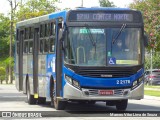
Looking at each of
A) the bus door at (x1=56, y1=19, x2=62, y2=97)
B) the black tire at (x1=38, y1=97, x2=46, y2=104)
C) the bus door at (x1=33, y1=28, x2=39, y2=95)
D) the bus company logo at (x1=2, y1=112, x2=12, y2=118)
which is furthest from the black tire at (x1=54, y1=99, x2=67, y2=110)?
the black tire at (x1=38, y1=97, x2=46, y2=104)

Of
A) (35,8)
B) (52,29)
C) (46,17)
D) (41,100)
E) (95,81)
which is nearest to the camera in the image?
(95,81)

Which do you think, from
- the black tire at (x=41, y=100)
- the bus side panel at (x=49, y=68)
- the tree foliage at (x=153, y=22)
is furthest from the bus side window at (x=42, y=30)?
the tree foliage at (x=153, y=22)

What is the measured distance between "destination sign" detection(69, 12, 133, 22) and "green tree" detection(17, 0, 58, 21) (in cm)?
4791

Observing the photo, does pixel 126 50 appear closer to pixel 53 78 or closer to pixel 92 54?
pixel 92 54

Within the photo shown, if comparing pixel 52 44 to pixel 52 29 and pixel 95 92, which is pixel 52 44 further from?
pixel 95 92

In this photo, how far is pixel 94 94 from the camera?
19078mm

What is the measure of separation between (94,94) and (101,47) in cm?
149

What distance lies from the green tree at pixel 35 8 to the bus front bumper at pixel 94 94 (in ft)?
159

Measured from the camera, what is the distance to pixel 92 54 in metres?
19.2

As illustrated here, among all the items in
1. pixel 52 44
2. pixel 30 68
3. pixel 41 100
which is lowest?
pixel 41 100

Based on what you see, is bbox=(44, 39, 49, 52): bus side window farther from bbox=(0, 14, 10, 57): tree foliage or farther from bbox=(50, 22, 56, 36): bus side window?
bbox=(0, 14, 10, 57): tree foliage

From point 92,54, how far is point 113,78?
985 mm

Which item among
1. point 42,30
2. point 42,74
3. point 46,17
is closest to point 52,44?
point 46,17

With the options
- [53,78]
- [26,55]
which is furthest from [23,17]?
[53,78]
